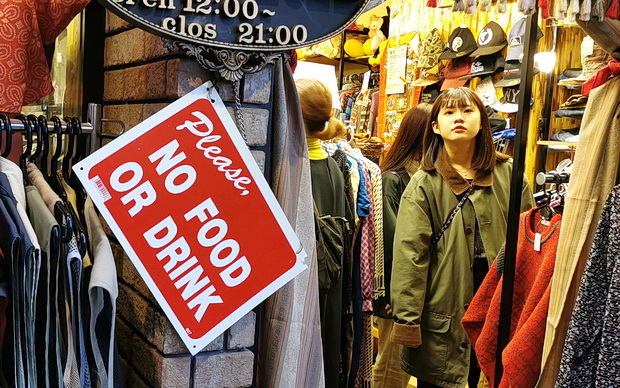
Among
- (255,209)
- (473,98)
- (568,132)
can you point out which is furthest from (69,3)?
(568,132)

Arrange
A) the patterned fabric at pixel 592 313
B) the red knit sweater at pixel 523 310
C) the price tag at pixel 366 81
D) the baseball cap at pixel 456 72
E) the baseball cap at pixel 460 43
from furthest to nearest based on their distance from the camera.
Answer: the price tag at pixel 366 81, the baseball cap at pixel 456 72, the baseball cap at pixel 460 43, the red knit sweater at pixel 523 310, the patterned fabric at pixel 592 313

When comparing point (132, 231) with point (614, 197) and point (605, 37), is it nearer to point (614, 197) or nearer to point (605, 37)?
point (614, 197)

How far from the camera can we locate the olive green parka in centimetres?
271

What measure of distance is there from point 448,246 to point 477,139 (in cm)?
53

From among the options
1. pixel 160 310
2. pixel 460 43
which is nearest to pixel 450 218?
pixel 160 310

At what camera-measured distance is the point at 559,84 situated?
14.7 ft

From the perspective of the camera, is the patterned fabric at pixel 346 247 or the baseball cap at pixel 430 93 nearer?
the patterned fabric at pixel 346 247

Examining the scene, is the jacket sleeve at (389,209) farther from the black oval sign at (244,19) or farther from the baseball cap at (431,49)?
the baseball cap at (431,49)

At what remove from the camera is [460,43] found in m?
5.08

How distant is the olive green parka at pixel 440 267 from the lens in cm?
271

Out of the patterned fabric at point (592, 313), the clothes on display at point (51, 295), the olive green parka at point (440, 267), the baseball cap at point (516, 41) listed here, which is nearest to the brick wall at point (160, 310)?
the clothes on display at point (51, 295)

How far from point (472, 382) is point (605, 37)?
1664mm

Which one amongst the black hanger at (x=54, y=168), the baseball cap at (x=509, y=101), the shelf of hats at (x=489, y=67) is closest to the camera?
the black hanger at (x=54, y=168)

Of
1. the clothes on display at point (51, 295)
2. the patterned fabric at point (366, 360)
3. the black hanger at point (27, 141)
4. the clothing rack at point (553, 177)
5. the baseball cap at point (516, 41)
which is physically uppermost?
the baseball cap at point (516, 41)
